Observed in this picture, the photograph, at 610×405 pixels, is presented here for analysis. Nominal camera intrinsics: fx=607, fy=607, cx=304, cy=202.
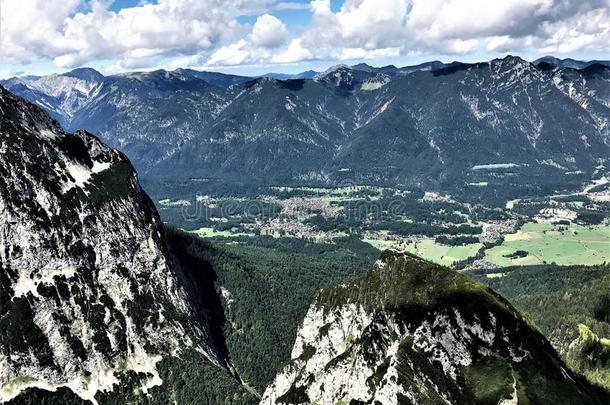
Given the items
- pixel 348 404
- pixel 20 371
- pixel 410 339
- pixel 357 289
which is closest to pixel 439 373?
pixel 410 339

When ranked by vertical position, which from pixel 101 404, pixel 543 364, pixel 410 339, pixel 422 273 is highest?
pixel 422 273

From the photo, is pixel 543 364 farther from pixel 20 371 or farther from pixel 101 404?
pixel 20 371

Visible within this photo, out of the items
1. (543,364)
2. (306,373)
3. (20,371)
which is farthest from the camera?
(20,371)

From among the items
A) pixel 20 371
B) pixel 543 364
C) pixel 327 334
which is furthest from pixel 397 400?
pixel 20 371

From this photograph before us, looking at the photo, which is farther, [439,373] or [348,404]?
[348,404]

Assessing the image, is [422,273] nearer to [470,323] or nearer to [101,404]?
[470,323]

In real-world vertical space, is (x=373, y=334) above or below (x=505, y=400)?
above

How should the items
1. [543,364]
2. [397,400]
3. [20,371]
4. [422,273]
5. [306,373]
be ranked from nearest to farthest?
1. [397,400]
2. [543,364]
3. [422,273]
4. [306,373]
5. [20,371]
